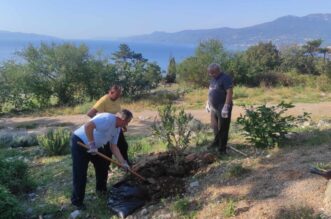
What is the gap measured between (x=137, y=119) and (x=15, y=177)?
9.10 m

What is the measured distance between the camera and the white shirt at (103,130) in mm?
5703

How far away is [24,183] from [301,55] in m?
40.0

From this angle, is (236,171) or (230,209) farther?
(236,171)

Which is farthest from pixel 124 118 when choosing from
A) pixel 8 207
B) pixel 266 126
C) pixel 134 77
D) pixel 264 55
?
pixel 264 55

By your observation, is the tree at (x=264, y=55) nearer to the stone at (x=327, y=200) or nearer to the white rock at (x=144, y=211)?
the white rock at (x=144, y=211)

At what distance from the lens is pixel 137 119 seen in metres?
16.2

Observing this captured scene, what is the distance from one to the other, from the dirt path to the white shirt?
7059 millimetres

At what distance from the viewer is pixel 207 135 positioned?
31.8ft

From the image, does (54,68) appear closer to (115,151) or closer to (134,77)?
(134,77)

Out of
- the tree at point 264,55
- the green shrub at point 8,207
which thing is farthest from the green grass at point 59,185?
the tree at point 264,55

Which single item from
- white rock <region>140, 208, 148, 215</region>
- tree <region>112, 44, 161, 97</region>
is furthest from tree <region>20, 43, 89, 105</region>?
white rock <region>140, 208, 148, 215</region>

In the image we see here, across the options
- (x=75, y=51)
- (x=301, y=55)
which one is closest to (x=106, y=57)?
(x=75, y=51)

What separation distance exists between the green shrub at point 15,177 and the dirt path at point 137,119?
583 cm

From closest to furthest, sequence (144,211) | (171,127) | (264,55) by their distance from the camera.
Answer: (144,211)
(171,127)
(264,55)
